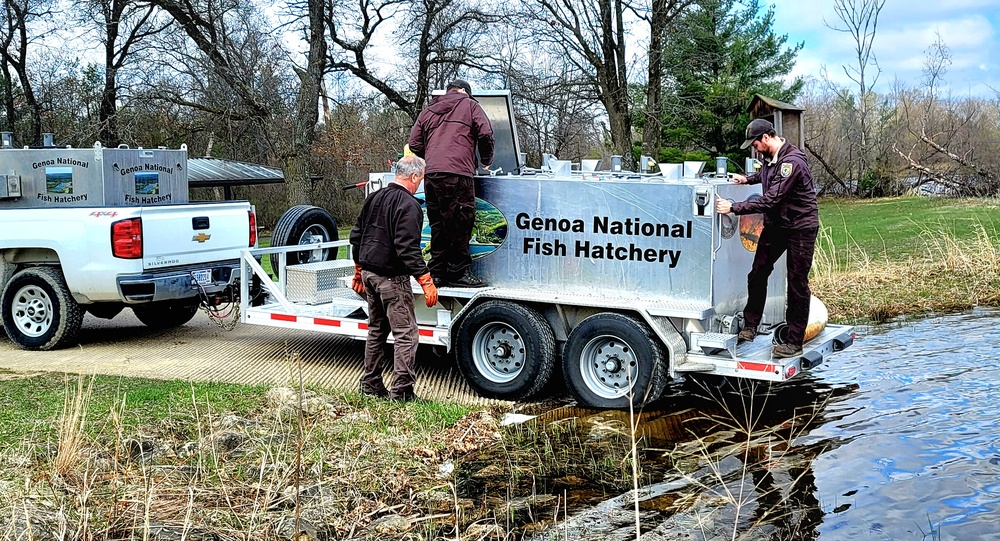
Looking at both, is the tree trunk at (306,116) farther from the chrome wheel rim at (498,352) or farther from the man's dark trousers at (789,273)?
the man's dark trousers at (789,273)

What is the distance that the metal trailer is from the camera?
7496 millimetres

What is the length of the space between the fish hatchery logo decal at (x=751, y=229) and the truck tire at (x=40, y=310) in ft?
22.5

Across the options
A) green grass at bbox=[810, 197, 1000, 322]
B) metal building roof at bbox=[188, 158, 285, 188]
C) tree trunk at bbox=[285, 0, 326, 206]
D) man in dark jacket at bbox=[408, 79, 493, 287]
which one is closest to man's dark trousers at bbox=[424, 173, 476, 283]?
man in dark jacket at bbox=[408, 79, 493, 287]

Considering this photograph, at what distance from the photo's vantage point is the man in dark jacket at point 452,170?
323 inches

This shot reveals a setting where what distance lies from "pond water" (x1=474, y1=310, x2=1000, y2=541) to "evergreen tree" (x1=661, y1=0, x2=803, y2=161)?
82.9 feet

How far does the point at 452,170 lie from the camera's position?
8.16 metres

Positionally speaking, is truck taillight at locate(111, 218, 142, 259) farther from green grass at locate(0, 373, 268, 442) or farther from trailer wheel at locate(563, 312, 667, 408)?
trailer wheel at locate(563, 312, 667, 408)

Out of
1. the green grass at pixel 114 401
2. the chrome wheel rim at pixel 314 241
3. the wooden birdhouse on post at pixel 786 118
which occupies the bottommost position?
the green grass at pixel 114 401

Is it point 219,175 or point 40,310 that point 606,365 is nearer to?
point 40,310

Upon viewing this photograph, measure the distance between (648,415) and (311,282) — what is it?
4043mm

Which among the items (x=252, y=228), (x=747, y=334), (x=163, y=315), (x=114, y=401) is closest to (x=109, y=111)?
(x=163, y=315)

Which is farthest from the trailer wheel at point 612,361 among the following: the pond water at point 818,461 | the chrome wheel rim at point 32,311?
the chrome wheel rim at point 32,311

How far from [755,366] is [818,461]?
1.04 metres

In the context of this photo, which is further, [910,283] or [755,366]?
[910,283]
